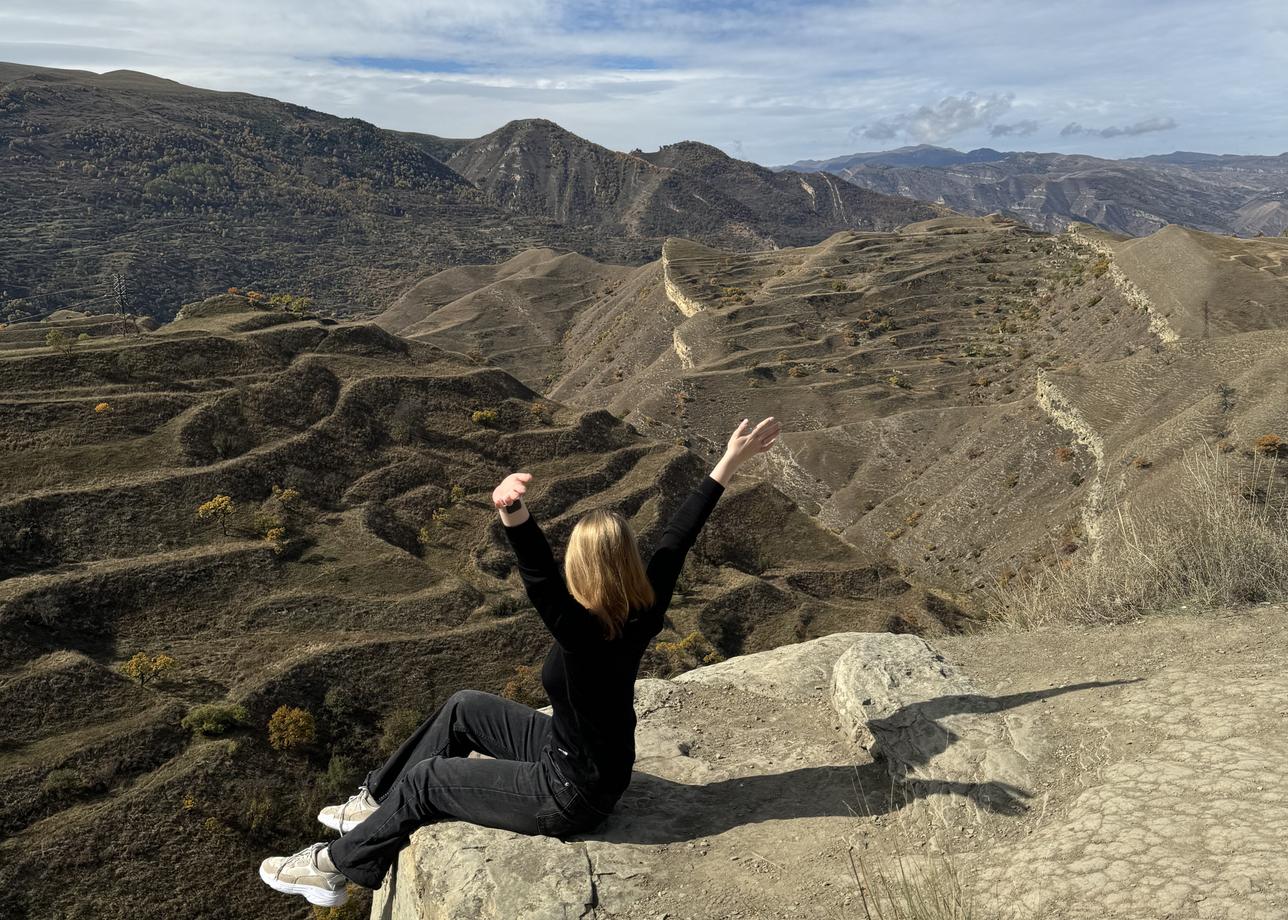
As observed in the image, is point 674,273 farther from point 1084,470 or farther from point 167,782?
point 167,782

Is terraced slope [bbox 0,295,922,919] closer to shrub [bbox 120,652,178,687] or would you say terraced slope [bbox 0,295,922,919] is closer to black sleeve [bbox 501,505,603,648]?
shrub [bbox 120,652,178,687]

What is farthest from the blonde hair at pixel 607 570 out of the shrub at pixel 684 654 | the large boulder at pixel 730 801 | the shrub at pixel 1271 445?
the shrub at pixel 1271 445

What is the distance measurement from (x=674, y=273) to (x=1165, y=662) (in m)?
76.1

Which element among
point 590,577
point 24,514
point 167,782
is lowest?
point 167,782

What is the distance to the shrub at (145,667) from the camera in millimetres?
22359

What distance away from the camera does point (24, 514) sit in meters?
25.9

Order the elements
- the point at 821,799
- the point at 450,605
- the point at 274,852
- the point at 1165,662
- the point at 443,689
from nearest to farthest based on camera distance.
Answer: the point at 821,799 → the point at 1165,662 → the point at 274,852 → the point at 443,689 → the point at 450,605

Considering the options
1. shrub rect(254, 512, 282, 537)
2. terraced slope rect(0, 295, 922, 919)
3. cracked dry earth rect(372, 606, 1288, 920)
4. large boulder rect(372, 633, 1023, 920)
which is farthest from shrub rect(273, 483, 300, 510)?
cracked dry earth rect(372, 606, 1288, 920)

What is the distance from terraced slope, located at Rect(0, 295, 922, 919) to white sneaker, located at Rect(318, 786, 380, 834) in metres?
15.3

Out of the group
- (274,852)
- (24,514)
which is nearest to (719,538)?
(274,852)

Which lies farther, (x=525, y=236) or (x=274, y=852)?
(x=525, y=236)

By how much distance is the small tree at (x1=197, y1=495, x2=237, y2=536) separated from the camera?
93.0 feet

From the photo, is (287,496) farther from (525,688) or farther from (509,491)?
(509,491)

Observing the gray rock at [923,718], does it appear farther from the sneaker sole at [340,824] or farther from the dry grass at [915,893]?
the sneaker sole at [340,824]
